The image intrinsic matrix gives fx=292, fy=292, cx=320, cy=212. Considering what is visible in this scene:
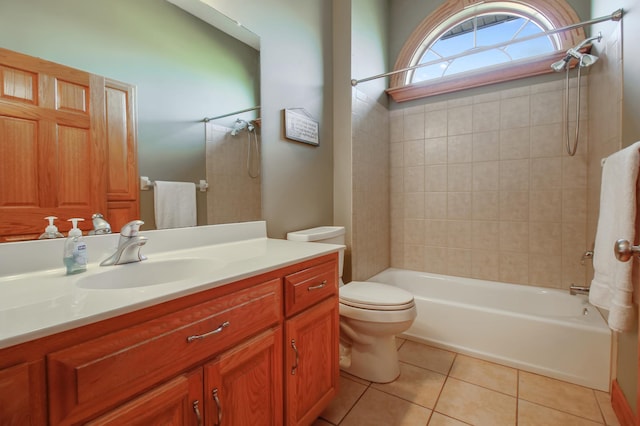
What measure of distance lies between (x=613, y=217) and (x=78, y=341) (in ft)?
5.85

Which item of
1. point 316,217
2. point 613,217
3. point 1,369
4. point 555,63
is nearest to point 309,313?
point 1,369

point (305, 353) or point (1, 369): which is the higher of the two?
point (1, 369)

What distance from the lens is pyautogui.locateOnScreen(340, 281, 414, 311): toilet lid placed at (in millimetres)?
1561

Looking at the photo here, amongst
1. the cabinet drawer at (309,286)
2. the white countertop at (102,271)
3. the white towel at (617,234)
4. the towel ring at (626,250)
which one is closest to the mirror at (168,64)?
the white countertop at (102,271)

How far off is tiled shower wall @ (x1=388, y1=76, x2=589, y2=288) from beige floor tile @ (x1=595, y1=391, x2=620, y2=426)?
0.84m

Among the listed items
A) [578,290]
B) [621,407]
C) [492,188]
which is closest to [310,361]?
[621,407]

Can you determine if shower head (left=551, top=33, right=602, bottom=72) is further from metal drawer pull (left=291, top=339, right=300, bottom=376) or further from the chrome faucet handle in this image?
the chrome faucet handle

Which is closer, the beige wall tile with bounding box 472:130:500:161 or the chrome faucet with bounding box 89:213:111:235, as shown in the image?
the chrome faucet with bounding box 89:213:111:235

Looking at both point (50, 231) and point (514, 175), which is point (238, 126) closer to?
point (50, 231)

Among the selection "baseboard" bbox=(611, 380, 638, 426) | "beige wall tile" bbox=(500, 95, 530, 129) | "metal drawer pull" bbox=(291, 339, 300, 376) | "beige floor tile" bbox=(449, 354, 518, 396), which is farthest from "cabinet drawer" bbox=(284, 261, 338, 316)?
"beige wall tile" bbox=(500, 95, 530, 129)

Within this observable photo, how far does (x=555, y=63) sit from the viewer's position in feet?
6.34

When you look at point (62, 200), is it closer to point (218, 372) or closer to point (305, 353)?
point (218, 372)

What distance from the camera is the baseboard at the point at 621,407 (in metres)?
1.24

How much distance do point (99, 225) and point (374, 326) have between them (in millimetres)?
1339
